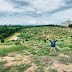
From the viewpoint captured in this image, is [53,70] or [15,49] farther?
[15,49]

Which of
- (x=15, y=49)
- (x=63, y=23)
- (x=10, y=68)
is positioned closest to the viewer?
(x=10, y=68)

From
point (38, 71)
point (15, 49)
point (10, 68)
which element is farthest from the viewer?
point (15, 49)

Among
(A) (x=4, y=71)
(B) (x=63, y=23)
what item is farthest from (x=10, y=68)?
(B) (x=63, y=23)

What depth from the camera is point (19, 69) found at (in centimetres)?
668

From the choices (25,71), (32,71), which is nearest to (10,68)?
(25,71)

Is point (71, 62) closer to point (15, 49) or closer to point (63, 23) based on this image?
point (15, 49)

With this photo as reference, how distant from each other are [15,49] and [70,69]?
7.97 m

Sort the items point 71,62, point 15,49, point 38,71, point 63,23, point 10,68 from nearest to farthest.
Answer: point 38,71
point 10,68
point 71,62
point 15,49
point 63,23

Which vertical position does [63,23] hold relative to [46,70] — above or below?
above

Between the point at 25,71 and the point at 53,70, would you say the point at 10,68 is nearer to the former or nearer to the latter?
the point at 25,71

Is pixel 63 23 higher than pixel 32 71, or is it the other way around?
pixel 63 23

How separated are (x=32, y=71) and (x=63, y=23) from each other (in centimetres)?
14802

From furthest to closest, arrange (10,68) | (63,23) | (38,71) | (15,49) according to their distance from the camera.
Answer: (63,23) < (15,49) < (10,68) < (38,71)

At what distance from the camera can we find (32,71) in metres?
6.37
